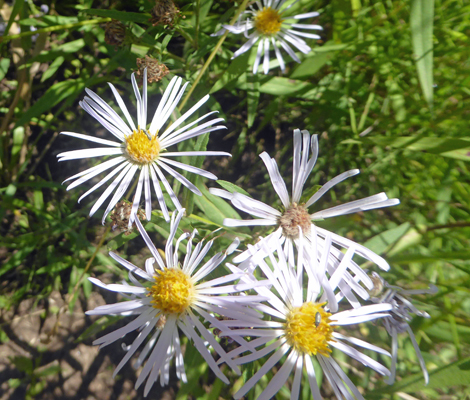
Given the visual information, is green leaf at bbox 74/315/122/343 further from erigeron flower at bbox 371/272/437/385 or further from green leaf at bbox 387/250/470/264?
green leaf at bbox 387/250/470/264

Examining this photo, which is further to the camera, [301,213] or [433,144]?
[433,144]

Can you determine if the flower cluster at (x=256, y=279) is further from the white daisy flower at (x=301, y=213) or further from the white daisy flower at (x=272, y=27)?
the white daisy flower at (x=272, y=27)

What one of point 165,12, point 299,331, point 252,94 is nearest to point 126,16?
point 165,12

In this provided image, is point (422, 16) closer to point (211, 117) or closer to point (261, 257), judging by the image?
point (211, 117)

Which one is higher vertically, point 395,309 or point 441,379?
point 395,309

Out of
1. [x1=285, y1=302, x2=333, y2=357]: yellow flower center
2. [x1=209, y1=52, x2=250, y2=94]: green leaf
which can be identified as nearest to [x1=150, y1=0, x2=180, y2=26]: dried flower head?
[x1=209, y1=52, x2=250, y2=94]: green leaf

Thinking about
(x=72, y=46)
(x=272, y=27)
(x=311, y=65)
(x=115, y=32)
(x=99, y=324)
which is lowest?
(x=99, y=324)

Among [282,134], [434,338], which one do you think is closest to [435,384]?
[434,338]

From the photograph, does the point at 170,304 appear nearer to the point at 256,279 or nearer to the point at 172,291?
the point at 172,291
